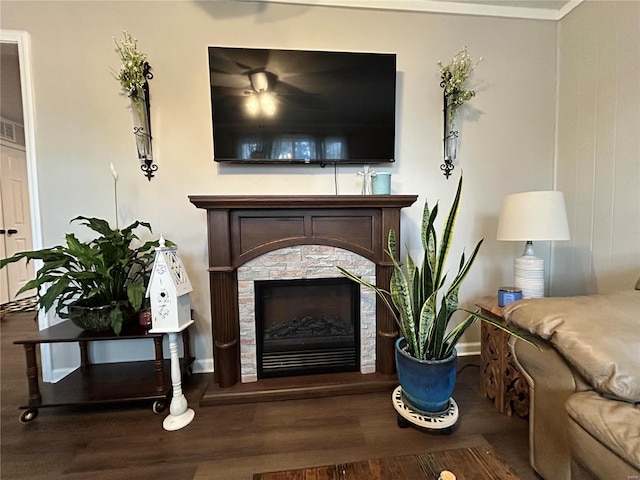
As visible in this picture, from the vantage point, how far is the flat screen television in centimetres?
184

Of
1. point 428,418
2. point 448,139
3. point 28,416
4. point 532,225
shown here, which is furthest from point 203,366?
point 448,139

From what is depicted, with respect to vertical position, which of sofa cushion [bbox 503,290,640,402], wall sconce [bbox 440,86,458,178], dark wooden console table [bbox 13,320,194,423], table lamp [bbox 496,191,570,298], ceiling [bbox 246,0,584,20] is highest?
ceiling [bbox 246,0,584,20]

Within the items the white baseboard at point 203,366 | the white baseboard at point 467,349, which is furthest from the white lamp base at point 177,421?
the white baseboard at point 467,349

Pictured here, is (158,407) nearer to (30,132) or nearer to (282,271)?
(282,271)

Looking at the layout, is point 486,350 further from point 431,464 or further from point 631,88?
point 631,88

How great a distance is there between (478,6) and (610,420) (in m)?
2.65

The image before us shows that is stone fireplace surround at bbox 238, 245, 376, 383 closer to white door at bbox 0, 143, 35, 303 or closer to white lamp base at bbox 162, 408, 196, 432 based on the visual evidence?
white lamp base at bbox 162, 408, 196, 432

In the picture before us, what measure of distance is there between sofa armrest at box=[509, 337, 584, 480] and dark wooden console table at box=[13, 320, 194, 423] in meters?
1.78

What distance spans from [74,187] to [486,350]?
2910 mm

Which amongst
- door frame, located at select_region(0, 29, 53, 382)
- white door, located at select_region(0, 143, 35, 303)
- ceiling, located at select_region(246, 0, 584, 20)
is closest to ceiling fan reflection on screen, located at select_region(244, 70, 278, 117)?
ceiling, located at select_region(246, 0, 584, 20)

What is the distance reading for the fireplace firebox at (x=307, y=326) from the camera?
1882 mm

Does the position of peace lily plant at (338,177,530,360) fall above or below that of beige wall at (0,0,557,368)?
below

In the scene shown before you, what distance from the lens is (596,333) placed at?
986 mm

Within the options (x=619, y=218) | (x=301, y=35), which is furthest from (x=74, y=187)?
(x=619, y=218)
